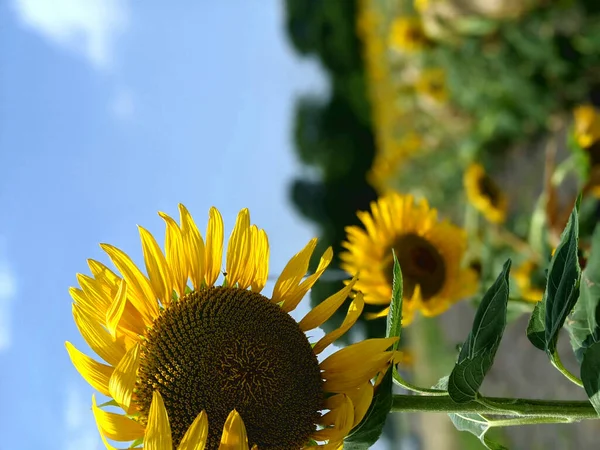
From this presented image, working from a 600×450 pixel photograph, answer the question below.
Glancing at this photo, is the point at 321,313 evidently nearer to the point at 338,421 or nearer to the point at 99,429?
the point at 338,421

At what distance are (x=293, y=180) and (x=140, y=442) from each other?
992 cm

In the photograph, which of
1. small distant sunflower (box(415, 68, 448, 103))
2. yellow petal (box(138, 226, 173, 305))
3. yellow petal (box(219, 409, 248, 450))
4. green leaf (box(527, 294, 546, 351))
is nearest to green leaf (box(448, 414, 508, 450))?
green leaf (box(527, 294, 546, 351))

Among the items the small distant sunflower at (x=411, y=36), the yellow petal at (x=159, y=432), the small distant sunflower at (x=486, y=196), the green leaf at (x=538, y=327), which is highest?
the small distant sunflower at (x=411, y=36)

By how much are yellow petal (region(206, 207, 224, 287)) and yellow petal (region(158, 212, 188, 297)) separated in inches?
A: 1.4

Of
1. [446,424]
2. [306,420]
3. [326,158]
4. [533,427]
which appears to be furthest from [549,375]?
[326,158]

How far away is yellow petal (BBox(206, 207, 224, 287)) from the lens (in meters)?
0.85

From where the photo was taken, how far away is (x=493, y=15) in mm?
3354

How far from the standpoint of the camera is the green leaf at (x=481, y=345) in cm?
70

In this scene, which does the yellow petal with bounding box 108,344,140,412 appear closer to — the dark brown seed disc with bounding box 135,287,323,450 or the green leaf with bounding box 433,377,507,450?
the dark brown seed disc with bounding box 135,287,323,450

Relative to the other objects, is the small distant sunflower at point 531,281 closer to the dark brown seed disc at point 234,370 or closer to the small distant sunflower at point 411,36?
the dark brown seed disc at point 234,370

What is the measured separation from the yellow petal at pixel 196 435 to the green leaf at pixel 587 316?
1.83 ft

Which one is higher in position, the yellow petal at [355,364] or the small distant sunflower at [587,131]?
the yellow petal at [355,364]

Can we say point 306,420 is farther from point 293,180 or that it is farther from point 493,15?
point 293,180

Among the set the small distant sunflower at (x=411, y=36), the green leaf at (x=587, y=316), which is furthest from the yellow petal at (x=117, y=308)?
the small distant sunflower at (x=411, y=36)
